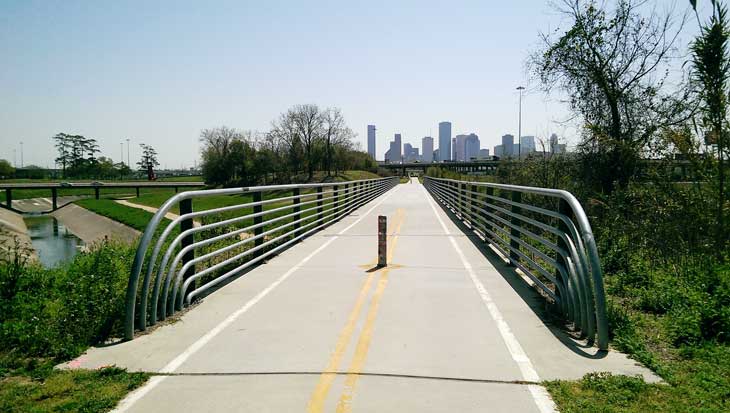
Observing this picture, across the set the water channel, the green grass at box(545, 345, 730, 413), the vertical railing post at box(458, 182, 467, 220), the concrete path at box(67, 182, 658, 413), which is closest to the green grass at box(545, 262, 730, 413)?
the green grass at box(545, 345, 730, 413)

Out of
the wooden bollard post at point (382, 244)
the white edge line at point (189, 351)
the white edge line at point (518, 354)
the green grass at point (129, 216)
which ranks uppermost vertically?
the wooden bollard post at point (382, 244)

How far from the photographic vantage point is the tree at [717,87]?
7.26 metres

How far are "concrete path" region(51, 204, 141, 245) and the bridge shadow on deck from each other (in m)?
35.5

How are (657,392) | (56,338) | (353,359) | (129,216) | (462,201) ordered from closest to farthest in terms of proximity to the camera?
(657,392) → (353,359) → (56,338) → (462,201) → (129,216)

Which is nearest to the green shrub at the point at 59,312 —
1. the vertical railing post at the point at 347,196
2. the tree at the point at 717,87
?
the tree at the point at 717,87

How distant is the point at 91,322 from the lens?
562 centimetres

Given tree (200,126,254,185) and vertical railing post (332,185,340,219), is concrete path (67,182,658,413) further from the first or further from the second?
tree (200,126,254,185)

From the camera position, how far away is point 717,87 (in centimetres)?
739

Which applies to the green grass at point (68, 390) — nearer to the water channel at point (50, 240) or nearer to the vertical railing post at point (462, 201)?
the vertical railing post at point (462, 201)

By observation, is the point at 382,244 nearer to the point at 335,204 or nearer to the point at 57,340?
the point at 57,340

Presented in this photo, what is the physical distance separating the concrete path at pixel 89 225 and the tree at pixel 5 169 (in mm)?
65378

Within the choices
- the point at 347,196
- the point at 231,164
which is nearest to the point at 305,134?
the point at 231,164

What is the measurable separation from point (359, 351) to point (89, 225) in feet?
201

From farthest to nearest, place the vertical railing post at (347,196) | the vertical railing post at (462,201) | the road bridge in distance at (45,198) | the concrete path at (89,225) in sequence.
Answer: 1. the road bridge in distance at (45,198)
2. the concrete path at (89,225)
3. the vertical railing post at (347,196)
4. the vertical railing post at (462,201)
